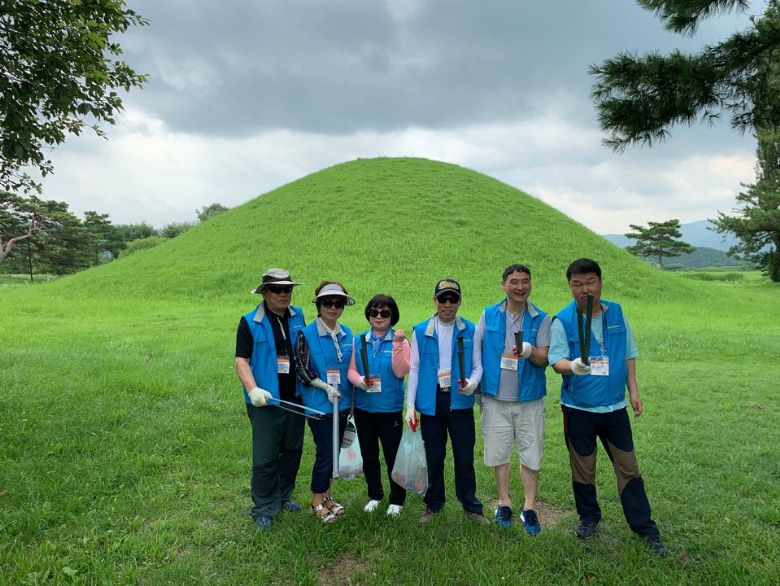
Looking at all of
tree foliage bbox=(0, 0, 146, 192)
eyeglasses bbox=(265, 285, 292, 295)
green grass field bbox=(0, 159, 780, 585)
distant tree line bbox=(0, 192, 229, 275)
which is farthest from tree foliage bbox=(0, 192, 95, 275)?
eyeglasses bbox=(265, 285, 292, 295)

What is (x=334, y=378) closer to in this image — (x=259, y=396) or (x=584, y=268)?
(x=259, y=396)

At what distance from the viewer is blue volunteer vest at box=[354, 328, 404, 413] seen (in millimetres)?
3764

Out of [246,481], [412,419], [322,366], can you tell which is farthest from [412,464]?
[246,481]

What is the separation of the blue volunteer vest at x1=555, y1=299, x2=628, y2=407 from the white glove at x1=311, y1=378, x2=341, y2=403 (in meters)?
1.67

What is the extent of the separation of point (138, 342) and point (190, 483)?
762 centimetres

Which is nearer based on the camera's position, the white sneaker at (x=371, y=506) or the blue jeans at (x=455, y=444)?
the blue jeans at (x=455, y=444)

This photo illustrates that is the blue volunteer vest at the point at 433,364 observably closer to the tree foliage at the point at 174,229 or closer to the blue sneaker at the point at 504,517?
the blue sneaker at the point at 504,517

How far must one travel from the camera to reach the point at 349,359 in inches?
153

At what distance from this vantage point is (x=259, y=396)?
3449 mm

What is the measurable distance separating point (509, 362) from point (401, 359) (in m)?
0.80

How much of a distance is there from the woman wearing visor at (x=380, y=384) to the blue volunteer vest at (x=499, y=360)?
0.60 metres

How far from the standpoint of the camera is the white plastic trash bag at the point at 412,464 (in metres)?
3.66

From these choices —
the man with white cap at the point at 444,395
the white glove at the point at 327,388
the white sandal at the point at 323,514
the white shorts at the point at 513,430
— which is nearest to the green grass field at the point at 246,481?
the white sandal at the point at 323,514

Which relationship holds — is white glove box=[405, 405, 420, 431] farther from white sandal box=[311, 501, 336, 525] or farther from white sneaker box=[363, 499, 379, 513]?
white sandal box=[311, 501, 336, 525]
